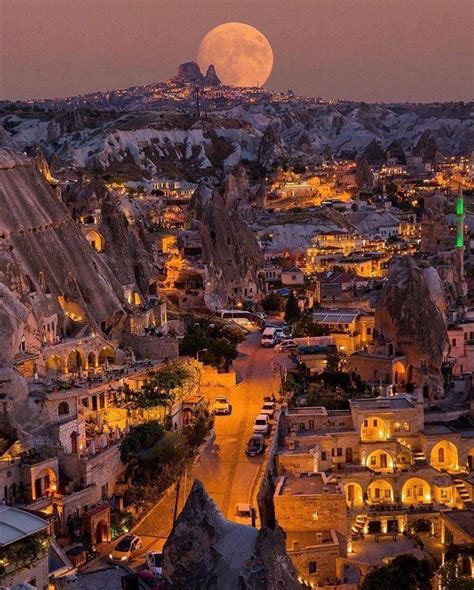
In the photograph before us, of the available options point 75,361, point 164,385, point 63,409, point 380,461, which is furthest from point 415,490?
point 75,361

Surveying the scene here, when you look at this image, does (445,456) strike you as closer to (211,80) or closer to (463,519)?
(463,519)

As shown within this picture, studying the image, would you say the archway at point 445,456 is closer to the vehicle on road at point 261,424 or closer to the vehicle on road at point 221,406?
the vehicle on road at point 261,424

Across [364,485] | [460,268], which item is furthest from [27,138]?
[364,485]

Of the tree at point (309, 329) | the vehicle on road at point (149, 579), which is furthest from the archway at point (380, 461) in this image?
the vehicle on road at point (149, 579)

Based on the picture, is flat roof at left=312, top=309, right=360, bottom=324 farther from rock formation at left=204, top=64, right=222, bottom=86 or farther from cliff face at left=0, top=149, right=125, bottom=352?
rock formation at left=204, top=64, right=222, bottom=86

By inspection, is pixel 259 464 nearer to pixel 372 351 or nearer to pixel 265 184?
pixel 372 351

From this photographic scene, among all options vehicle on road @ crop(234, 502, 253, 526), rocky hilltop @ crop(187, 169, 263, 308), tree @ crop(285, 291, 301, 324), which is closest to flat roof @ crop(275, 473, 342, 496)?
vehicle on road @ crop(234, 502, 253, 526)
